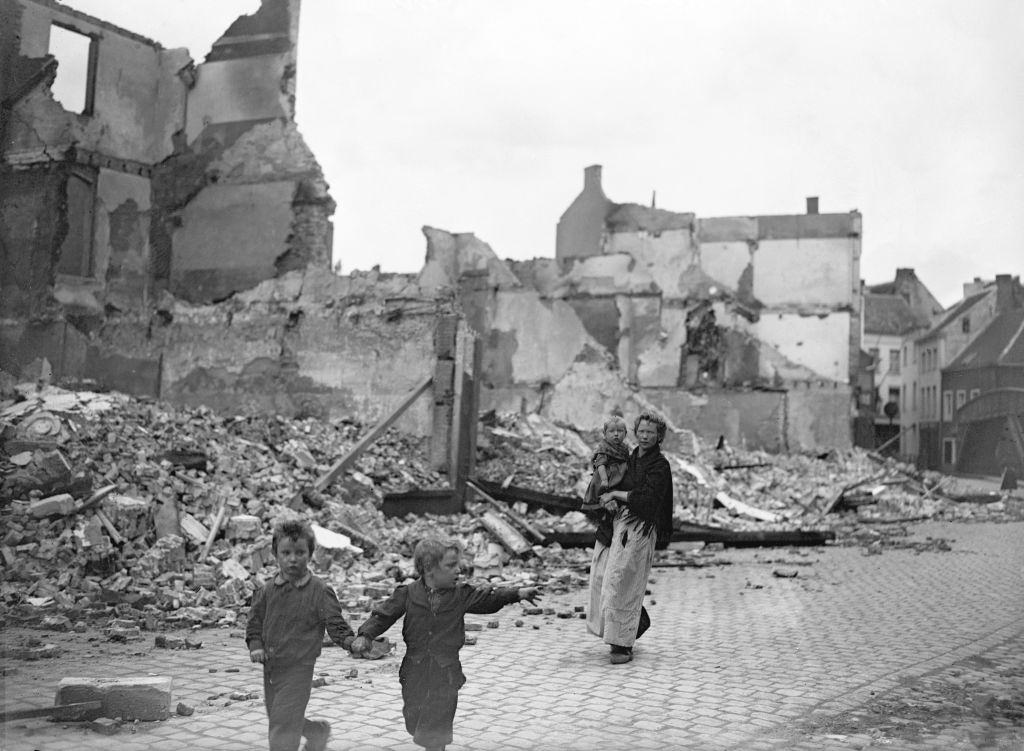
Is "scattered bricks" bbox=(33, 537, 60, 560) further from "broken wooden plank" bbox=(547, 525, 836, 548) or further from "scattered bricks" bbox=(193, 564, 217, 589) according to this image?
"broken wooden plank" bbox=(547, 525, 836, 548)

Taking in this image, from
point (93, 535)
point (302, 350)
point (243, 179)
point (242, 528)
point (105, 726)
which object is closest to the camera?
point (105, 726)

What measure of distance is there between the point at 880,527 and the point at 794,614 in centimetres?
949

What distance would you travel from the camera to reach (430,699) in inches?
139

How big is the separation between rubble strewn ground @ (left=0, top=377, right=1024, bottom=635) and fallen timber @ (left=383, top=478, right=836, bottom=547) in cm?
19

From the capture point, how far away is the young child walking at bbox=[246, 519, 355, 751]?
344 centimetres

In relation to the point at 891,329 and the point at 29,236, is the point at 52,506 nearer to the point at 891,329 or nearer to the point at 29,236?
the point at 29,236

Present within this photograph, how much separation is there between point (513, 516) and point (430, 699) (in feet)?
29.4

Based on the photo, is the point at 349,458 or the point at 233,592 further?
the point at 349,458

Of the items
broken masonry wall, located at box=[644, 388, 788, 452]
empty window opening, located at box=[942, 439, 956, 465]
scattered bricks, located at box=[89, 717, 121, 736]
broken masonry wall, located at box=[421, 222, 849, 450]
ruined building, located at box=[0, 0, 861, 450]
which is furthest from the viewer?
empty window opening, located at box=[942, 439, 956, 465]

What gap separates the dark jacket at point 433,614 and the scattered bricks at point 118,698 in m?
1.31

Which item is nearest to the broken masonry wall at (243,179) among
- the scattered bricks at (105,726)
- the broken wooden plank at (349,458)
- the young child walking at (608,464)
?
the broken wooden plank at (349,458)

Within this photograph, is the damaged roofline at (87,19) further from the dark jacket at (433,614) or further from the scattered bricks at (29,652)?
the dark jacket at (433,614)

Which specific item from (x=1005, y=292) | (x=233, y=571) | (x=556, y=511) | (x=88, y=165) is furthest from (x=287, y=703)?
(x=1005, y=292)

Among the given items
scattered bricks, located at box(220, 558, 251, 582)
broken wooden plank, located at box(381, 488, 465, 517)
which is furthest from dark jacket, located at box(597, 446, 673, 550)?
broken wooden plank, located at box(381, 488, 465, 517)
